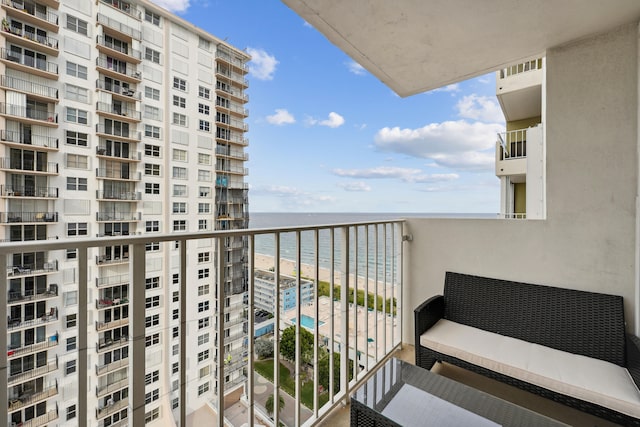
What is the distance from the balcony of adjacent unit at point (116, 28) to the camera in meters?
2.86

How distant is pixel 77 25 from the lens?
2.64 meters

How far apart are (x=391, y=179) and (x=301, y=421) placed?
13.9 m

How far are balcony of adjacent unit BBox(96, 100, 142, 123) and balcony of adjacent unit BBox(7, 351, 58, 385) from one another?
8.74 feet

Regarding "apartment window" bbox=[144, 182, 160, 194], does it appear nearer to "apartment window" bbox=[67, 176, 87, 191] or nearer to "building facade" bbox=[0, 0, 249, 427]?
"building facade" bbox=[0, 0, 249, 427]

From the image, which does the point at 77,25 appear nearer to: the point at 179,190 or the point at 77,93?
the point at 77,93

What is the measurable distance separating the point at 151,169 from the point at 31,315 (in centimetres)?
229

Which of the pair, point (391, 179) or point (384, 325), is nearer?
point (384, 325)

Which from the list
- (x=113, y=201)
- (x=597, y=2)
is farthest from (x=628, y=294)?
(x=113, y=201)

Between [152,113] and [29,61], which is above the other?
[29,61]

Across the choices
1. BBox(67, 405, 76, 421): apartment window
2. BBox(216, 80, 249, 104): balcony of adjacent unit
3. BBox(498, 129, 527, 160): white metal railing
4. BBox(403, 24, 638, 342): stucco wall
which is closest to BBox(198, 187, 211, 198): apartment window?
BBox(216, 80, 249, 104): balcony of adjacent unit

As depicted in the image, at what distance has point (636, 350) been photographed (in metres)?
1.56

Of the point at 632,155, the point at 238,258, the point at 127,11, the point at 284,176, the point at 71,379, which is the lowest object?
the point at 71,379

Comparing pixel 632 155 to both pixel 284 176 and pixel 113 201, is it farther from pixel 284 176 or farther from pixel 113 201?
pixel 284 176

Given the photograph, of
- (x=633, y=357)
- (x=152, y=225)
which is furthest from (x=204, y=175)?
(x=633, y=357)
